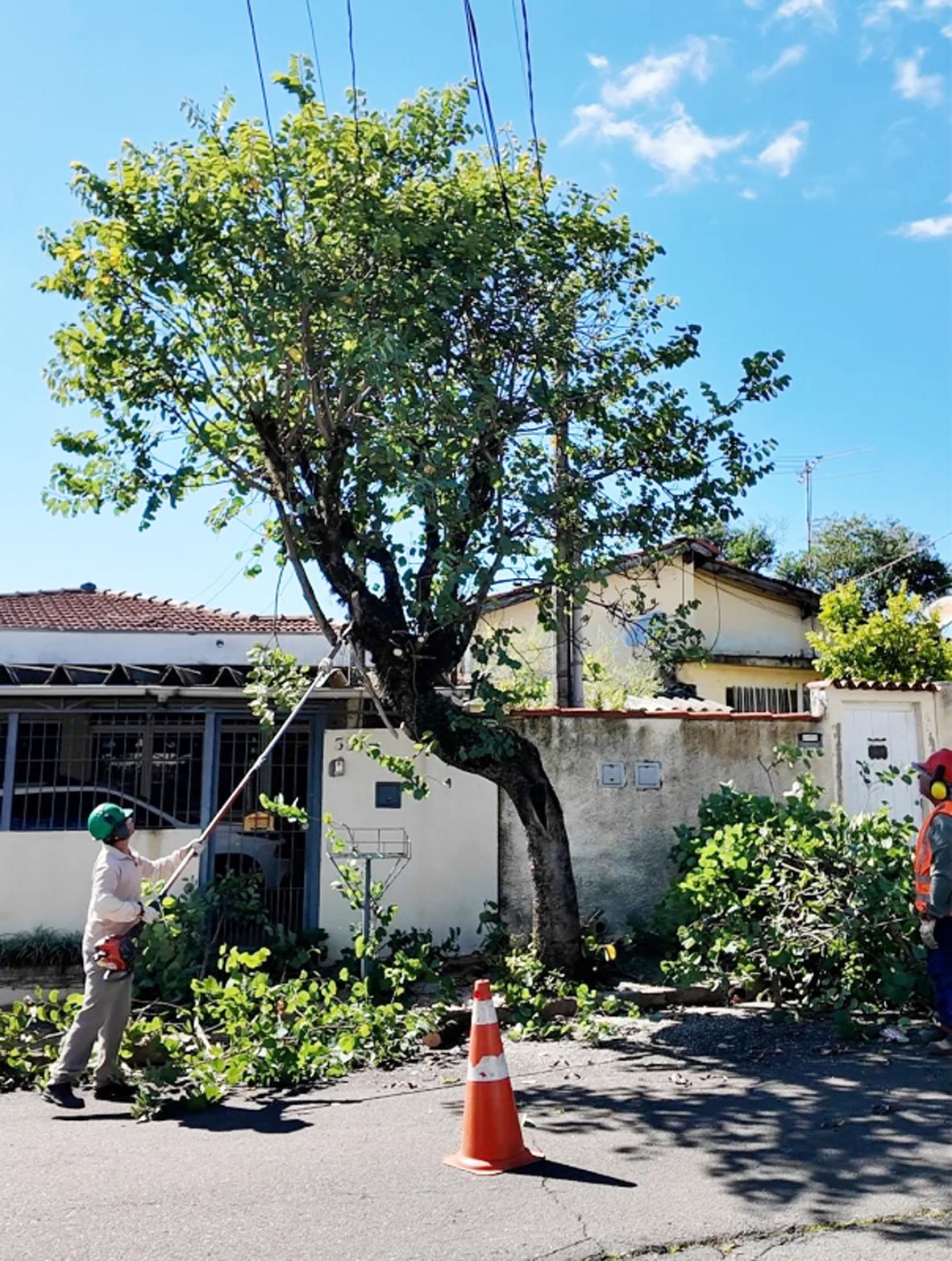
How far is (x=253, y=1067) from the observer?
7.12 m

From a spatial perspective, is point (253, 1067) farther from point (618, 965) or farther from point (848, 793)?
point (848, 793)

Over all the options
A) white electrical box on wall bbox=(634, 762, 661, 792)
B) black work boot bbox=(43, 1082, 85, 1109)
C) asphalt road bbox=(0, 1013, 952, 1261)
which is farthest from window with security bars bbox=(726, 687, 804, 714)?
black work boot bbox=(43, 1082, 85, 1109)

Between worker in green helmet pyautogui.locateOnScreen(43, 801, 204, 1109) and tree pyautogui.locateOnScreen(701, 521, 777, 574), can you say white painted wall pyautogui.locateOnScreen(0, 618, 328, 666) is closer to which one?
worker in green helmet pyautogui.locateOnScreen(43, 801, 204, 1109)

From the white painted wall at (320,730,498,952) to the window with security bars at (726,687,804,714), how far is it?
38.7 ft

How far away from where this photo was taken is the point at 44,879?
10.6 meters

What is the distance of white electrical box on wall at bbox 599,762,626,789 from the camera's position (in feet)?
36.4

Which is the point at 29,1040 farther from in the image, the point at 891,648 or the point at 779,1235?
the point at 891,648

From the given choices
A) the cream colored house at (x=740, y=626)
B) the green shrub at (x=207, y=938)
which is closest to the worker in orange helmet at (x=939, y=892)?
the green shrub at (x=207, y=938)

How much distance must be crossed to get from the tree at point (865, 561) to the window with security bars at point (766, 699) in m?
7.50

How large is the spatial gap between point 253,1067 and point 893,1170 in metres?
A: 3.95

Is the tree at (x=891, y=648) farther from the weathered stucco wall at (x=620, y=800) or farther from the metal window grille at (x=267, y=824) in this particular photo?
the metal window grille at (x=267, y=824)

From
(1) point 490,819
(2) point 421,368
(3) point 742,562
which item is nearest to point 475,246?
(2) point 421,368

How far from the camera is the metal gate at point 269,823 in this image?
36.0 feet

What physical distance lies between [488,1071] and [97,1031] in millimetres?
2918
